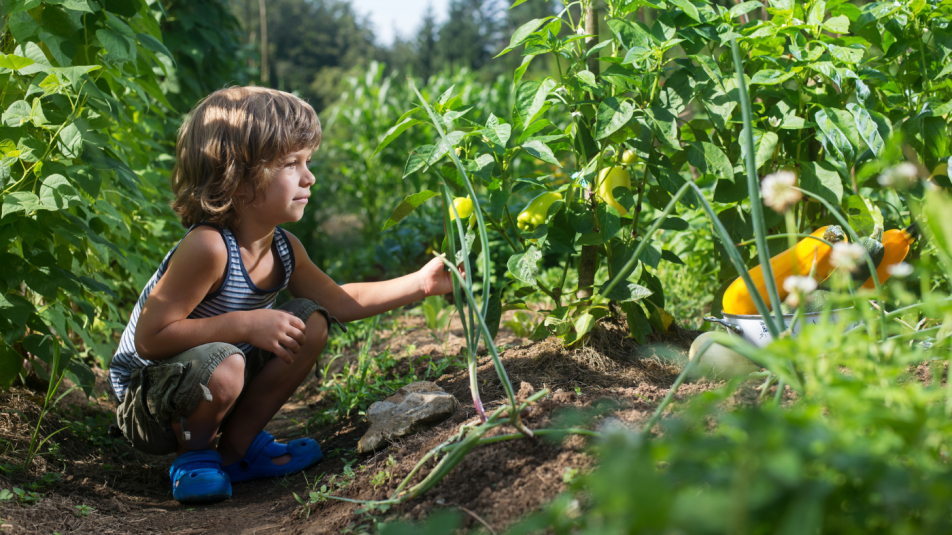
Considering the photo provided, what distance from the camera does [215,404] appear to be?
1484 millimetres

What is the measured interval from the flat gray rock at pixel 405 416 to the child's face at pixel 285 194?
1.78ft

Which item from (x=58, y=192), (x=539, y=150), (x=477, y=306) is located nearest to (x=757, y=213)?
(x=477, y=306)

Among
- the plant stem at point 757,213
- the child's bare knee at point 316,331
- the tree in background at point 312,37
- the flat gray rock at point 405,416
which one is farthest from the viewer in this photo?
the tree in background at point 312,37

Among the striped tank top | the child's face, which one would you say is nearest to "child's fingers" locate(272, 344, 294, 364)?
the striped tank top

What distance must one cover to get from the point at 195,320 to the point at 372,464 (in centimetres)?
59

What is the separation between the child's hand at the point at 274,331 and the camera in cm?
147

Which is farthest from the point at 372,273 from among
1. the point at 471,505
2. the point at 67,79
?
the point at 471,505

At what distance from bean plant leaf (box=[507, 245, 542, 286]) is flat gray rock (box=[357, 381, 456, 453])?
0.35m

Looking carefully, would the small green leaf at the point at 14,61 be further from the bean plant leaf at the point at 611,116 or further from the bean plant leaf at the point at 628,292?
the bean plant leaf at the point at 628,292

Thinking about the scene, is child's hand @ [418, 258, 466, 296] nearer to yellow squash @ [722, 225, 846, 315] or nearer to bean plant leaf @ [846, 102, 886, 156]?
yellow squash @ [722, 225, 846, 315]

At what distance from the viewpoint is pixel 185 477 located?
4.72 ft

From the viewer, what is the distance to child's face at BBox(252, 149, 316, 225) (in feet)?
5.15

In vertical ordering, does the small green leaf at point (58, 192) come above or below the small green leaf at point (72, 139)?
below

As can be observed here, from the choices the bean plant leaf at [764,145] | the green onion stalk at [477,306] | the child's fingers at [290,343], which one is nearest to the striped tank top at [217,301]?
the child's fingers at [290,343]
